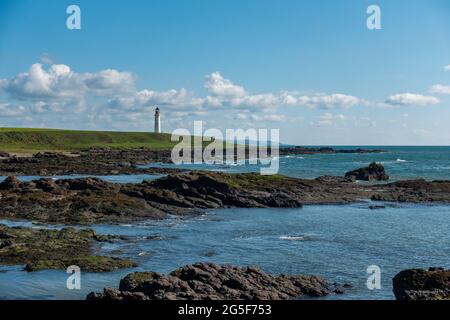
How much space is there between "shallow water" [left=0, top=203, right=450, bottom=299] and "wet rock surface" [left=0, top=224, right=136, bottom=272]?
45.0 inches

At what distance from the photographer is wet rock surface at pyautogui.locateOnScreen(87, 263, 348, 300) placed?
67.6 ft

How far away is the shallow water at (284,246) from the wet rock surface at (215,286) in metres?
1.78

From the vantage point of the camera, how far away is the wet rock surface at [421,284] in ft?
69.4

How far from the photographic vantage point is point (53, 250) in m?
32.7

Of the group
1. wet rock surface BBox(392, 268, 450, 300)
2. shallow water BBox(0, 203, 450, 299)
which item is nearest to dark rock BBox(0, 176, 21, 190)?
shallow water BBox(0, 203, 450, 299)

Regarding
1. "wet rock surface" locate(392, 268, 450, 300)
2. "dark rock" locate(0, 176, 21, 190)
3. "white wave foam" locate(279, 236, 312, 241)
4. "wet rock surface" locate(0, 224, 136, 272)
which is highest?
"dark rock" locate(0, 176, 21, 190)

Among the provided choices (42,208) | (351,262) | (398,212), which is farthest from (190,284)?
(398,212)

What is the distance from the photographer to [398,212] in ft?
185

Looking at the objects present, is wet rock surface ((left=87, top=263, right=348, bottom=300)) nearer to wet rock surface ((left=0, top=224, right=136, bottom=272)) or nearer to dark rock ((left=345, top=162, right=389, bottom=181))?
wet rock surface ((left=0, top=224, right=136, bottom=272))

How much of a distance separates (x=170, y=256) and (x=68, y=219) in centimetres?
1691

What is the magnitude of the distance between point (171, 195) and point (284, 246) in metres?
23.5

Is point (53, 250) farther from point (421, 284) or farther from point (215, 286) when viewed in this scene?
point (421, 284)
